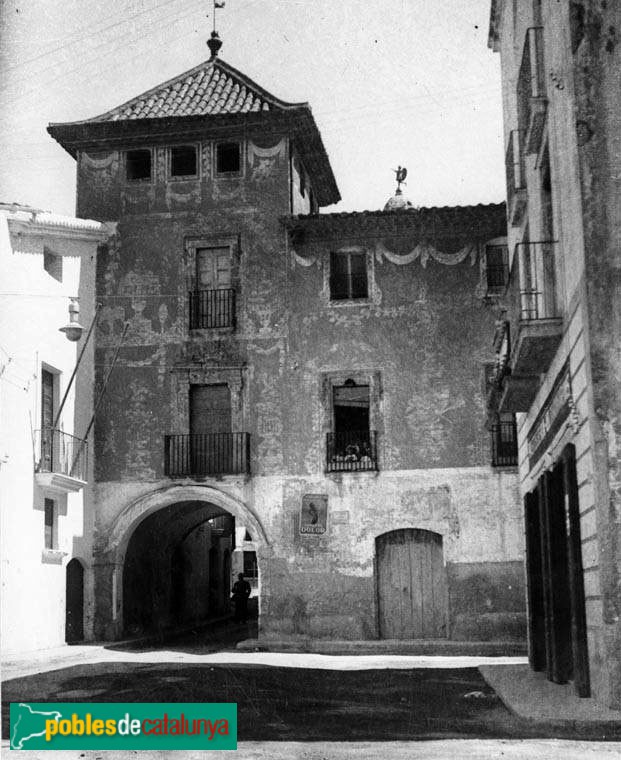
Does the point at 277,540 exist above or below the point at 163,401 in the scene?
below

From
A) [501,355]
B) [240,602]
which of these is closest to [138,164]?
[240,602]

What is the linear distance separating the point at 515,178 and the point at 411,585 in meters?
10.4

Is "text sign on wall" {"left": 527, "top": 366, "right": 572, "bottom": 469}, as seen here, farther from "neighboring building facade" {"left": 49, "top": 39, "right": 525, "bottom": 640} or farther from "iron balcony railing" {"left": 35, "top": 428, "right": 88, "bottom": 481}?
"iron balcony railing" {"left": 35, "top": 428, "right": 88, "bottom": 481}

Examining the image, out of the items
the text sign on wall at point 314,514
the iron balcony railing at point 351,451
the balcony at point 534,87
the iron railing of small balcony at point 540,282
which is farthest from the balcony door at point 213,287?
the iron railing of small balcony at point 540,282

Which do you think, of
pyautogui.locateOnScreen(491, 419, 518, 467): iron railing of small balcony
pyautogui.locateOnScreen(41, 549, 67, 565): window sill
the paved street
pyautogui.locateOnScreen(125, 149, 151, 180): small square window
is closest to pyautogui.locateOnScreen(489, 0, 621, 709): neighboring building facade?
the paved street

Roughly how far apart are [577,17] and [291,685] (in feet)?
29.9

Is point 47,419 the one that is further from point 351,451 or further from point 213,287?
point 351,451

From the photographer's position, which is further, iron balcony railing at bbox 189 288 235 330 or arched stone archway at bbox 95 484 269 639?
iron balcony railing at bbox 189 288 235 330

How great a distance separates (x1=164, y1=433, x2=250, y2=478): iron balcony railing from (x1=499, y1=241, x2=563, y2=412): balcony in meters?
10.2

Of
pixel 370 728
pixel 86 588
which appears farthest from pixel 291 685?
pixel 86 588

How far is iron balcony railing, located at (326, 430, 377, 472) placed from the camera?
23.5m

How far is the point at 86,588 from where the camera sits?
936 inches

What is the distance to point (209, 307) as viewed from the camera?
2461 cm

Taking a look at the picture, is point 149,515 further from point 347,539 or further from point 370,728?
point 370,728
